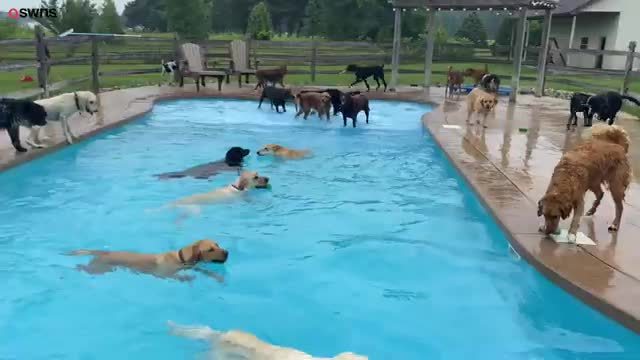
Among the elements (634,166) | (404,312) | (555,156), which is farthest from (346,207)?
(634,166)

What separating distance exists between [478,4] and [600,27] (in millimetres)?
18886

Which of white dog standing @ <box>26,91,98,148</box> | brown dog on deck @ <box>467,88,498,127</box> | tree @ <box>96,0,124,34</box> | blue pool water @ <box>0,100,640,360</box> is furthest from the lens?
tree @ <box>96,0,124,34</box>

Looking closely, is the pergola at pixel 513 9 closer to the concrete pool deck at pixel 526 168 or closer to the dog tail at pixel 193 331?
the concrete pool deck at pixel 526 168

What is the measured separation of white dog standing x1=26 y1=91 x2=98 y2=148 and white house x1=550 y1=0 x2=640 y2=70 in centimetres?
2500

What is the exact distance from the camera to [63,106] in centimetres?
850

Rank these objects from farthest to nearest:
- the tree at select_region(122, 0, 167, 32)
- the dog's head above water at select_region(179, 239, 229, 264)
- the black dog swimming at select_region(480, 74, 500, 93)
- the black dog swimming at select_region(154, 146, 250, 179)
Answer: the tree at select_region(122, 0, 167, 32) < the black dog swimming at select_region(480, 74, 500, 93) < the black dog swimming at select_region(154, 146, 250, 179) < the dog's head above water at select_region(179, 239, 229, 264)

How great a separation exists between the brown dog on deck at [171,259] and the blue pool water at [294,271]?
0.09 meters

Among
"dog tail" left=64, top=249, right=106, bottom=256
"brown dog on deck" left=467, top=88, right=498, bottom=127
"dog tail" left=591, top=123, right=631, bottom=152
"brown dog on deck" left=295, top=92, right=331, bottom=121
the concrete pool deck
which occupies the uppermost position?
"dog tail" left=591, top=123, right=631, bottom=152

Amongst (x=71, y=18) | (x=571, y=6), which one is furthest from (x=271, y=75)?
(x=571, y=6)

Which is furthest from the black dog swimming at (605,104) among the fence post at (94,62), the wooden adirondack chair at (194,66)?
the fence post at (94,62)

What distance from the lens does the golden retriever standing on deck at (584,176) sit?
479 centimetres

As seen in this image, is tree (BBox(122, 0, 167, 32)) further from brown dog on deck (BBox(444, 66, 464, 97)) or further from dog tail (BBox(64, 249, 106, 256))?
dog tail (BBox(64, 249, 106, 256))

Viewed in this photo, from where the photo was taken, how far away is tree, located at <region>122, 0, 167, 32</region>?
61.5 metres

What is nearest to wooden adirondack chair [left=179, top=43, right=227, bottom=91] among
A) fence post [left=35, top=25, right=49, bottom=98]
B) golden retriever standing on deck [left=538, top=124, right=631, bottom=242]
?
fence post [left=35, top=25, right=49, bottom=98]
